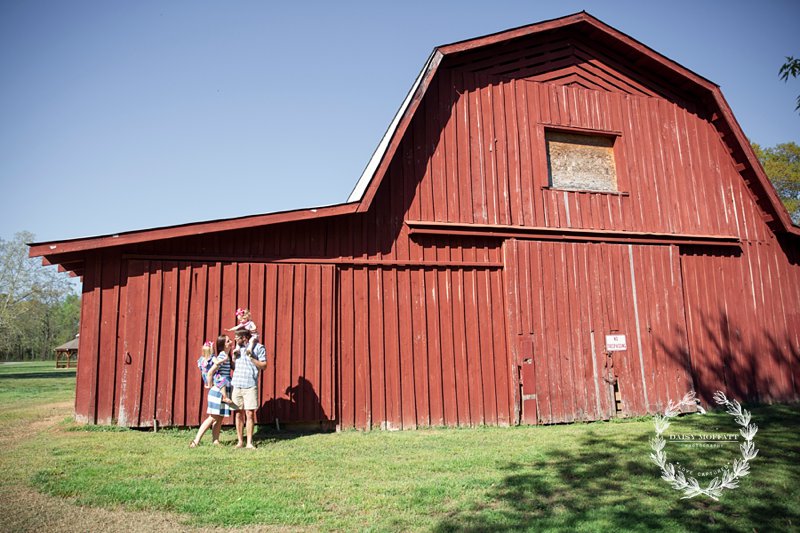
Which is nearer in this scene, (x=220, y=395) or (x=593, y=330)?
(x=220, y=395)

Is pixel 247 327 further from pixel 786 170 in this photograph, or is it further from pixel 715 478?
pixel 786 170

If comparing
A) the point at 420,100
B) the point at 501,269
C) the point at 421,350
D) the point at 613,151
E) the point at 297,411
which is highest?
the point at 420,100

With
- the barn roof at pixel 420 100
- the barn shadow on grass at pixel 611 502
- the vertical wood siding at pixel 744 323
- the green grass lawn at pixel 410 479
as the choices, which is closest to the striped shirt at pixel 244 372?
the green grass lawn at pixel 410 479

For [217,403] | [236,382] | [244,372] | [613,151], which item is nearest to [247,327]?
[244,372]

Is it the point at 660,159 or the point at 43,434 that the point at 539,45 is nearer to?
the point at 660,159

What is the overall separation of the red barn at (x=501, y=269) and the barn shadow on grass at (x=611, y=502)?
127 inches

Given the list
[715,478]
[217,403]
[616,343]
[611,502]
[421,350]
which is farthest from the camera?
[616,343]

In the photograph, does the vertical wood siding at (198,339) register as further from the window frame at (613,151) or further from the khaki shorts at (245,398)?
the window frame at (613,151)

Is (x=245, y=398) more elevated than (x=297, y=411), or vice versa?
(x=245, y=398)

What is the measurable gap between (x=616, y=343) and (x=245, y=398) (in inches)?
269

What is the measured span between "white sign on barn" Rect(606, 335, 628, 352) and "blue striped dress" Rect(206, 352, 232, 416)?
686cm

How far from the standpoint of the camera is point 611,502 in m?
5.02

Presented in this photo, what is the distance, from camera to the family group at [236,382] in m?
7.50

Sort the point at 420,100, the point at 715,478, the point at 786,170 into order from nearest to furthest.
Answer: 1. the point at 715,478
2. the point at 420,100
3. the point at 786,170
